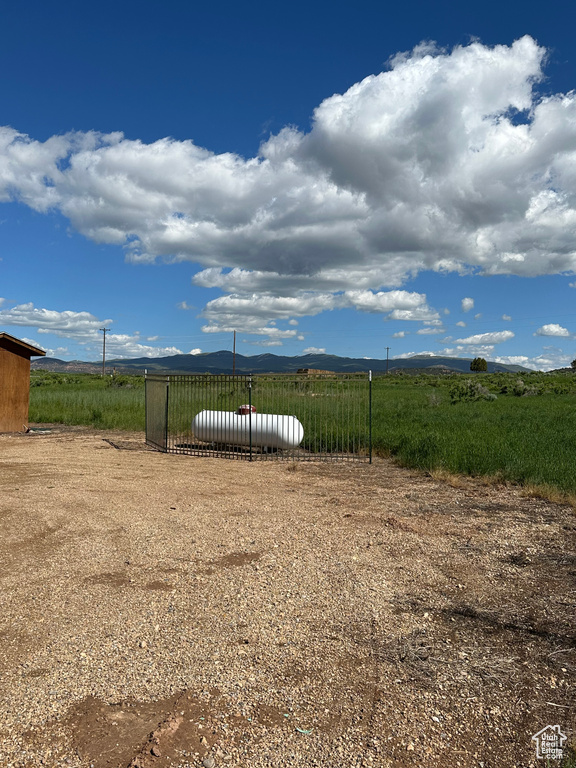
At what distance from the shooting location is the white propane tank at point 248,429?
1502cm

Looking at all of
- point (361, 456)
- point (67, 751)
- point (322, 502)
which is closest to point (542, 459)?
point (361, 456)

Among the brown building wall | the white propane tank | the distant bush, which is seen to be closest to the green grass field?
the white propane tank

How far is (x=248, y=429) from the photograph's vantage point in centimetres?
1520

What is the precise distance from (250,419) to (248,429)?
0.39m

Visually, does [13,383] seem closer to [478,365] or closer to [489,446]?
[489,446]

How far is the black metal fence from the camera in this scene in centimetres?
1501

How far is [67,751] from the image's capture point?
3.20 metres

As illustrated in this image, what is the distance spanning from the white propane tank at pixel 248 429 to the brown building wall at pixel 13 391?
25.6ft

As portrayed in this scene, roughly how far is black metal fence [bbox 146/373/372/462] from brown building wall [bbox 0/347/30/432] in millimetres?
5579

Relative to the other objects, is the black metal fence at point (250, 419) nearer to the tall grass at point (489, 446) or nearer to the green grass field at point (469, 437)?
the green grass field at point (469, 437)

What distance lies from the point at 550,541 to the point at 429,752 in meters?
5.09

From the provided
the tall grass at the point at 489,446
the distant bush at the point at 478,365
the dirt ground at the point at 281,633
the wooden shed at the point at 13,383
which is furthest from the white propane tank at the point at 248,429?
the distant bush at the point at 478,365

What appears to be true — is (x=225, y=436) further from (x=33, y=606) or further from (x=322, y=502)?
(x=33, y=606)

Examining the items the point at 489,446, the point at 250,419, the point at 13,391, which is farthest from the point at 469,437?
the point at 13,391
